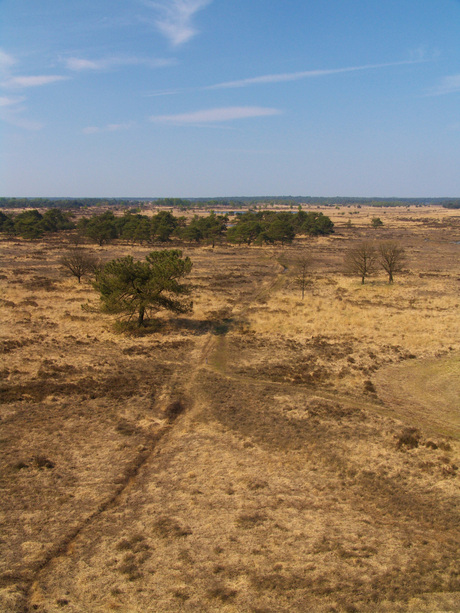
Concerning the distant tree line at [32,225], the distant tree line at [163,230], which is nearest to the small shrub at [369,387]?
the distant tree line at [163,230]

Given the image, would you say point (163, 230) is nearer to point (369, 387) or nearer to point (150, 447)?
point (369, 387)

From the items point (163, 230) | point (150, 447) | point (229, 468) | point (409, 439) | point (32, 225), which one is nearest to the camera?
point (229, 468)

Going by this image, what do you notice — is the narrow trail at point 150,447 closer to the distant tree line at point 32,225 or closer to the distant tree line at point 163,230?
the distant tree line at point 163,230

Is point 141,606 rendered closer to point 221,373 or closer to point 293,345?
point 221,373

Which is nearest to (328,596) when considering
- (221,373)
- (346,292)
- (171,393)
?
(171,393)

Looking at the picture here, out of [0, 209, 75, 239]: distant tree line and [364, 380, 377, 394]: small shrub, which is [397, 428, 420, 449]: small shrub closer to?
[364, 380, 377, 394]: small shrub

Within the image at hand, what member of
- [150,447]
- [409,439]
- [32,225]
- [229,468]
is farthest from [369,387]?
[32,225]

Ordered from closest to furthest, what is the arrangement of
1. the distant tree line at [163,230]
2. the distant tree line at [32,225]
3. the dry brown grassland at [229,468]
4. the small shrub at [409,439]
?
the dry brown grassland at [229,468]
the small shrub at [409,439]
the distant tree line at [163,230]
the distant tree line at [32,225]

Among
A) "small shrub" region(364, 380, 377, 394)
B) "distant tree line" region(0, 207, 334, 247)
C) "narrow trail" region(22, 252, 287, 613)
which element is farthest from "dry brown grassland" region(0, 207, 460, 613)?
"distant tree line" region(0, 207, 334, 247)
